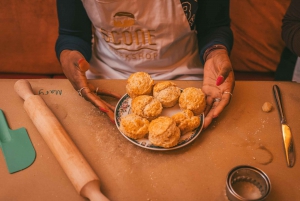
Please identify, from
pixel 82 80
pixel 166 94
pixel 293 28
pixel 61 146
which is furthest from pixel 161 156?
pixel 293 28

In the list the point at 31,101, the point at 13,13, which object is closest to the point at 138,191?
the point at 31,101

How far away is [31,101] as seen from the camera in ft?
3.64

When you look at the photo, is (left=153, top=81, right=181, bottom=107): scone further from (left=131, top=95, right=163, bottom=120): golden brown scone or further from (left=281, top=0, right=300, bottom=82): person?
(left=281, top=0, right=300, bottom=82): person

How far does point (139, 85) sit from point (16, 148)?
1.62 feet

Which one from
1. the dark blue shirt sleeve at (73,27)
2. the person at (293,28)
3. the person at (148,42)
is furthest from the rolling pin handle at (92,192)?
the person at (293,28)

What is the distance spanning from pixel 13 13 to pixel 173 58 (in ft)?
3.50

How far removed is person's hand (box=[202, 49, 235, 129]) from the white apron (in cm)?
19

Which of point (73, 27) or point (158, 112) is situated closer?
point (158, 112)

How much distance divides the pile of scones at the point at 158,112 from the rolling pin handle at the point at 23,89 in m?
0.41

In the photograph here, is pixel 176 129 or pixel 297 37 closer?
pixel 176 129

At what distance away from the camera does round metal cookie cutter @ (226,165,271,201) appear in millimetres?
843

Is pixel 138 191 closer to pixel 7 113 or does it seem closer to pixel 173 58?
pixel 7 113

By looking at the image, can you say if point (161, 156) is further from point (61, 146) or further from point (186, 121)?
point (61, 146)

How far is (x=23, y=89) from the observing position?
3.85 ft
